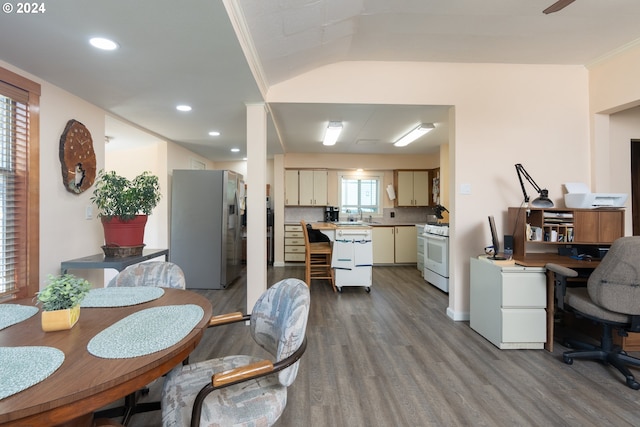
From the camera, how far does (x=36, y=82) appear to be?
7.38 ft

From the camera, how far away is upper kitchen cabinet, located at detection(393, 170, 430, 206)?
20.8 feet

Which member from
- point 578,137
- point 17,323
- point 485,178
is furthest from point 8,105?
point 578,137

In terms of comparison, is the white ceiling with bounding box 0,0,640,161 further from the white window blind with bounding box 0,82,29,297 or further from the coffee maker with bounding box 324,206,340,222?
the coffee maker with bounding box 324,206,340,222

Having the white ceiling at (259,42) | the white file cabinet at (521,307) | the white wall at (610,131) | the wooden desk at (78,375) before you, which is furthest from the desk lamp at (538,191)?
the wooden desk at (78,375)

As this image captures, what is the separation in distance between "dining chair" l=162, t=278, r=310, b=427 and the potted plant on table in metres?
0.49

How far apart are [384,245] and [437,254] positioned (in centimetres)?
175

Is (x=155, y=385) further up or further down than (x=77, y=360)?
further down

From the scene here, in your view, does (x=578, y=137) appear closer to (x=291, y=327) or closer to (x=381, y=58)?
(x=381, y=58)

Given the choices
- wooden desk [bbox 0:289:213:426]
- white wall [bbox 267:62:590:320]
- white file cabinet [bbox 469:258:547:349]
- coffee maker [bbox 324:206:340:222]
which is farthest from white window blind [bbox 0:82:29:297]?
coffee maker [bbox 324:206:340:222]

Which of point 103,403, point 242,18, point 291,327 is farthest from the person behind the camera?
point 242,18

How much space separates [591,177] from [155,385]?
4513 mm

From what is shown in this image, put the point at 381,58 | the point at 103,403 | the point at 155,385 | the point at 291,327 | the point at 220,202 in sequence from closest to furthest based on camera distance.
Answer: the point at 103,403 < the point at 291,327 < the point at 155,385 < the point at 381,58 < the point at 220,202

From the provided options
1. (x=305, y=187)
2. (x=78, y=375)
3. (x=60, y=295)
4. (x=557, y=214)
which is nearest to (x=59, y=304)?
(x=60, y=295)

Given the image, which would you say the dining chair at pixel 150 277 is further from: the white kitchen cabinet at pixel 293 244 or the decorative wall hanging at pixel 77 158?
the white kitchen cabinet at pixel 293 244
